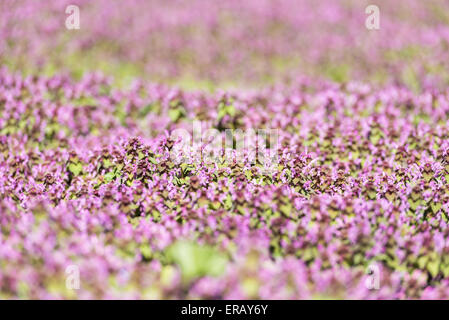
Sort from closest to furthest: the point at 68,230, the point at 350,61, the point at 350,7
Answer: the point at 68,230 < the point at 350,61 < the point at 350,7

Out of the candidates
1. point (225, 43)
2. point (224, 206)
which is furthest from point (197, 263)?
point (225, 43)

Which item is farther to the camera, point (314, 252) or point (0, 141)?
point (0, 141)

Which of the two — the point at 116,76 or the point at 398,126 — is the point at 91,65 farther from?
the point at 398,126

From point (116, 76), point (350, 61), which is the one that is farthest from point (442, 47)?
point (116, 76)

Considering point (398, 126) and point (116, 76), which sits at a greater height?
point (116, 76)

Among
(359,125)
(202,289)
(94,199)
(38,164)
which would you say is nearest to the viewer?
(202,289)

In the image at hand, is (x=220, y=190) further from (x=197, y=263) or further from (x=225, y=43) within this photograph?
(x=225, y=43)

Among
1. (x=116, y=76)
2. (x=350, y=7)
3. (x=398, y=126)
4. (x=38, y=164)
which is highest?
(x=350, y=7)

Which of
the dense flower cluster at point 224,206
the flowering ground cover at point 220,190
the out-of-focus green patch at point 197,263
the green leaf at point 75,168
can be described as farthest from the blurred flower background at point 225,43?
the out-of-focus green patch at point 197,263
